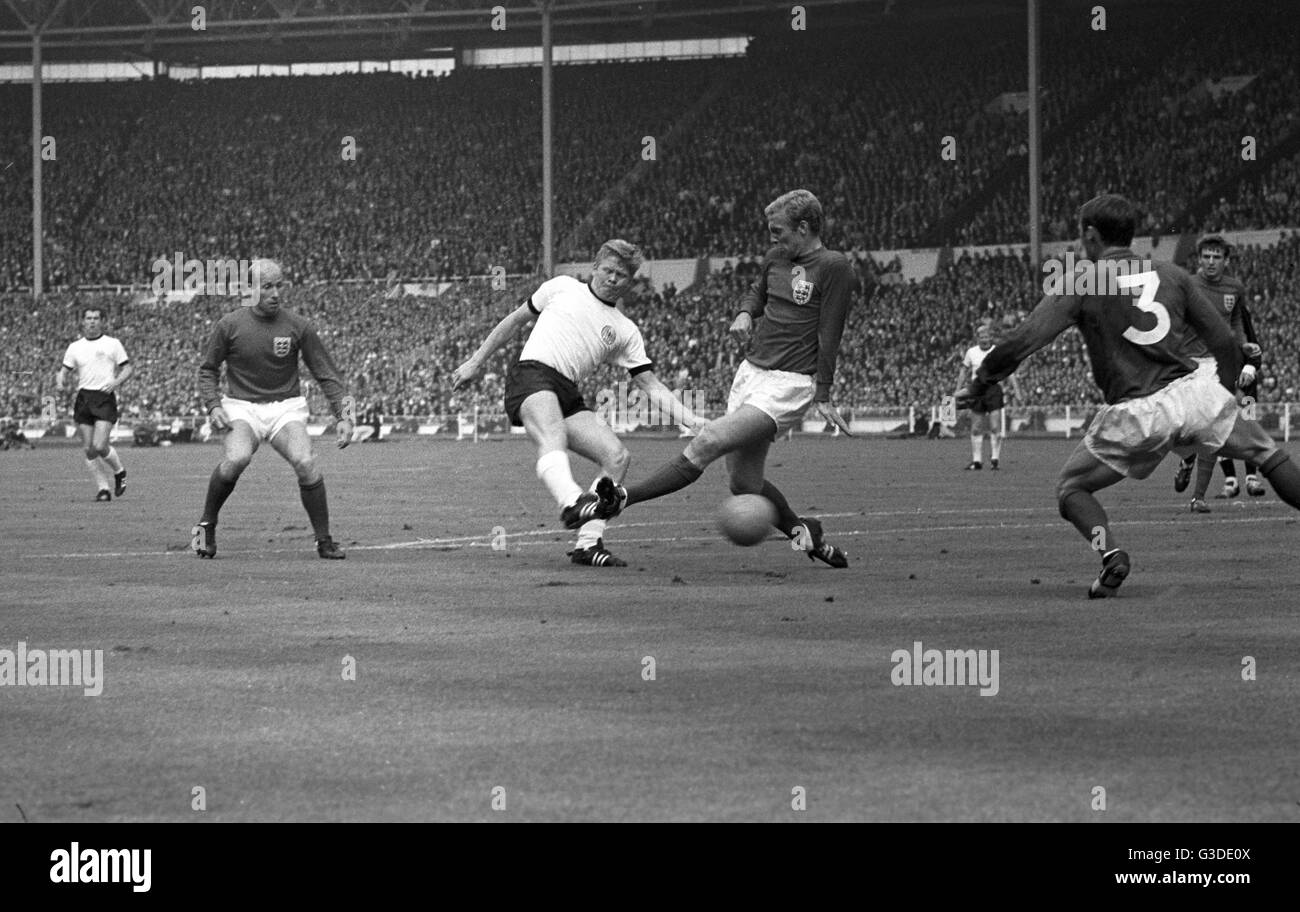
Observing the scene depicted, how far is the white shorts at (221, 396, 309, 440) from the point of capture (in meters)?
13.9

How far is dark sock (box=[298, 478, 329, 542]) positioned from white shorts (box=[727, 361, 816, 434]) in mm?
2919

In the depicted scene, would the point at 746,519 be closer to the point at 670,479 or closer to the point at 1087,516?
the point at 670,479

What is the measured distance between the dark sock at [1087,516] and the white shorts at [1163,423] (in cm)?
22

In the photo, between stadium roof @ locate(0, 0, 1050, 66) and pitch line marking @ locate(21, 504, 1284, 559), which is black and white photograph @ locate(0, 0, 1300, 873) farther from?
stadium roof @ locate(0, 0, 1050, 66)

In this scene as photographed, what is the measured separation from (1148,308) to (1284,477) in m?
1.18

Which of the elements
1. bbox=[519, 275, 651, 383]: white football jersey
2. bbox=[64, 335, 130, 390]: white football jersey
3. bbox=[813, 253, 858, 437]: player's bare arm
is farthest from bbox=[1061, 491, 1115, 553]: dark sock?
bbox=[64, 335, 130, 390]: white football jersey

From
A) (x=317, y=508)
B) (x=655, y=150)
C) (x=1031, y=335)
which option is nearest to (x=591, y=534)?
(x=317, y=508)

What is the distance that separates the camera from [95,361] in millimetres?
23812

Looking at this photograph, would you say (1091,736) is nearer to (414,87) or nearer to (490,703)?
(490,703)

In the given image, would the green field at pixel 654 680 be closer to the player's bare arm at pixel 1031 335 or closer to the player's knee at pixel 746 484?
the player's knee at pixel 746 484
